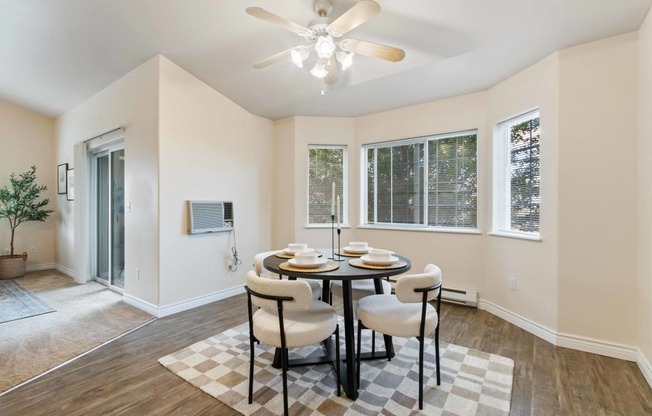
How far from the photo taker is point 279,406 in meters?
1.73

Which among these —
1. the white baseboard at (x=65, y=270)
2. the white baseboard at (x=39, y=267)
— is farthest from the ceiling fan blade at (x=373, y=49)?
the white baseboard at (x=39, y=267)

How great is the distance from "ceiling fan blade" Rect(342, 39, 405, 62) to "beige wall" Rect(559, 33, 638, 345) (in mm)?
1484

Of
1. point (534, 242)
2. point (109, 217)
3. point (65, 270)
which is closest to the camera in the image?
point (534, 242)

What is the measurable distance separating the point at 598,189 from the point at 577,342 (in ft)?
4.06

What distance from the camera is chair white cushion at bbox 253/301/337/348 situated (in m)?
1.65

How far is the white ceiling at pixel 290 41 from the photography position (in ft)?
7.27

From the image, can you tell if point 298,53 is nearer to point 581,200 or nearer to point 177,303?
point 581,200

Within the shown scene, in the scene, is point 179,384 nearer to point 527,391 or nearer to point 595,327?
point 527,391

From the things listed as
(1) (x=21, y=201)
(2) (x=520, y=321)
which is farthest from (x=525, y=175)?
(1) (x=21, y=201)

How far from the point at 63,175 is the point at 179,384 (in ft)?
16.6

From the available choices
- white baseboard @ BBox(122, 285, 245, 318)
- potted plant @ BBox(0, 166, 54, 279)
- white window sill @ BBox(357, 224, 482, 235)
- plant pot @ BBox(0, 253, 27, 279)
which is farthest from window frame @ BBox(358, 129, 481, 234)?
plant pot @ BBox(0, 253, 27, 279)

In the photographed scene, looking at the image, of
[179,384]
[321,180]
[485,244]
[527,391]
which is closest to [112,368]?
[179,384]

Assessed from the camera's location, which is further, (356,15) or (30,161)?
(30,161)

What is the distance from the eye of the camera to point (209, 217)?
353cm
